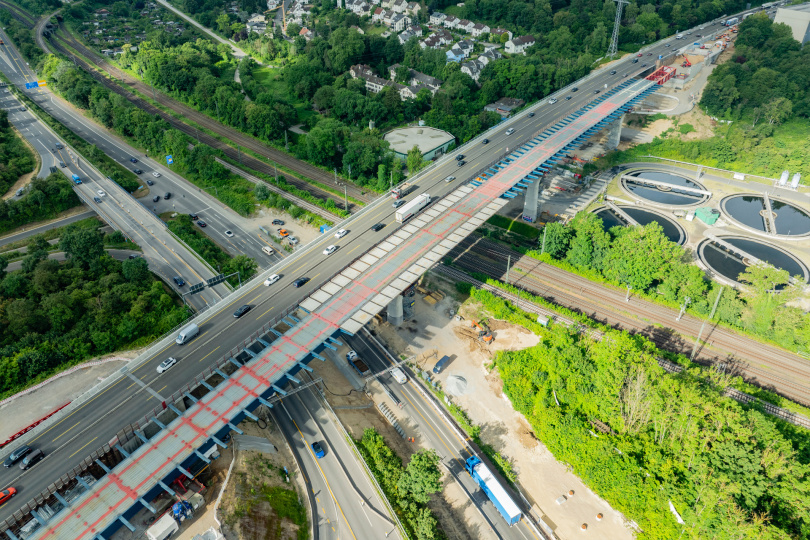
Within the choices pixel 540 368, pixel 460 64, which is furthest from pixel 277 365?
pixel 460 64

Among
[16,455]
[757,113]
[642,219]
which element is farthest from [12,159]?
[757,113]

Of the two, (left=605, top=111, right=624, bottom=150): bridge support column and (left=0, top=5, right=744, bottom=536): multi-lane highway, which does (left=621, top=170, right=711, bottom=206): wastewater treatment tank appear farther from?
(left=0, top=5, right=744, bottom=536): multi-lane highway

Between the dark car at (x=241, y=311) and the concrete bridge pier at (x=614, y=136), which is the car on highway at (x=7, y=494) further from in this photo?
the concrete bridge pier at (x=614, y=136)

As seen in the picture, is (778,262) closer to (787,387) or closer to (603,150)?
(787,387)

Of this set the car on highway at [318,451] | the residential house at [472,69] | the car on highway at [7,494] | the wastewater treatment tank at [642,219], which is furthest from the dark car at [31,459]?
the residential house at [472,69]

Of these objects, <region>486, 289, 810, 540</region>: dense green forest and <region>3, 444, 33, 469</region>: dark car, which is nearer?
<region>486, 289, 810, 540</region>: dense green forest

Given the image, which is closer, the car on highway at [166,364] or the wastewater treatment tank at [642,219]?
the car on highway at [166,364]

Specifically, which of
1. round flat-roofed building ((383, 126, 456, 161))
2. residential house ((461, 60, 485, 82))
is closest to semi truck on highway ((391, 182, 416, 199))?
round flat-roofed building ((383, 126, 456, 161))

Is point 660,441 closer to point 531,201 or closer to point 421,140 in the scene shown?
→ point 531,201
